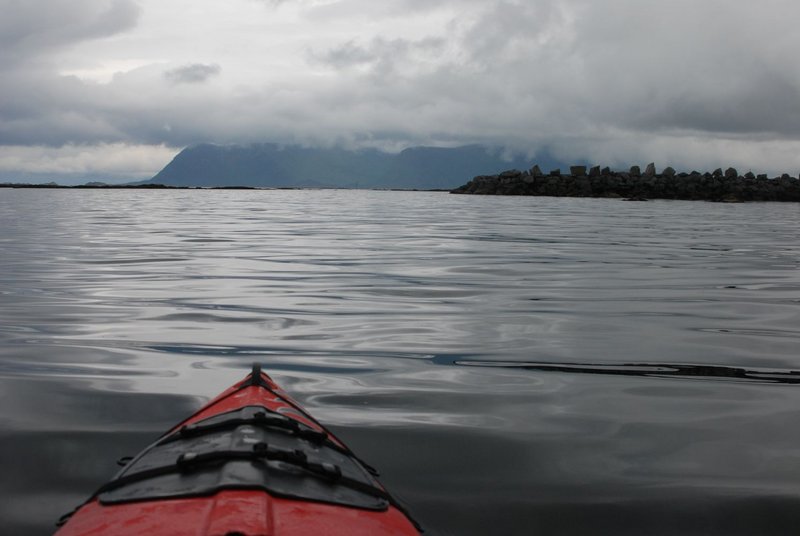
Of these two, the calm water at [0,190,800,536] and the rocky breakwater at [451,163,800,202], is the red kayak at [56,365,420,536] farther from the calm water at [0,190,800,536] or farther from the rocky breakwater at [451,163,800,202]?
the rocky breakwater at [451,163,800,202]

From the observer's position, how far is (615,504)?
3920 millimetres

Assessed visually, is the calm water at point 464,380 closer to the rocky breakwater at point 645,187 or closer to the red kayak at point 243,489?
the red kayak at point 243,489

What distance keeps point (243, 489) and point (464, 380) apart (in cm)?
405

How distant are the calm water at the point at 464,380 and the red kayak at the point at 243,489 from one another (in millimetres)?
910

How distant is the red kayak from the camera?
2252mm

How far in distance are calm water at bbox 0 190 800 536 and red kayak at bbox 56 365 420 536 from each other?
2.99 ft

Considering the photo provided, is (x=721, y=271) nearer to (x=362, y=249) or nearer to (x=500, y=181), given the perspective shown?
(x=362, y=249)

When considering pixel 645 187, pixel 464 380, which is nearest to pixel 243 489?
pixel 464 380

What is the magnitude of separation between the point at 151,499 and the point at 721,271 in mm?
14114

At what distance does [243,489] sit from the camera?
2.38 meters

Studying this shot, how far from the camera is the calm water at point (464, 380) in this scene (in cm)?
400

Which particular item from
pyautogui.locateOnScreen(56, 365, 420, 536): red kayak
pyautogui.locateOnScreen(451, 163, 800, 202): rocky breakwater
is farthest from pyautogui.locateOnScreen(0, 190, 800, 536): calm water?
pyautogui.locateOnScreen(451, 163, 800, 202): rocky breakwater

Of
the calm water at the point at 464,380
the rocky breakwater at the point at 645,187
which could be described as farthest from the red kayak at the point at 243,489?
the rocky breakwater at the point at 645,187

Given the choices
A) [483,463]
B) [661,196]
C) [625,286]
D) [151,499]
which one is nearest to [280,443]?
[151,499]
